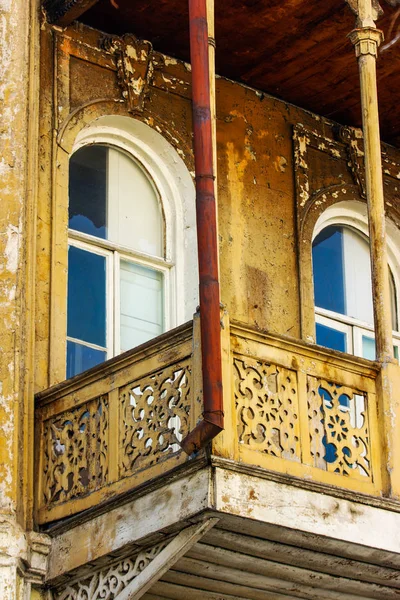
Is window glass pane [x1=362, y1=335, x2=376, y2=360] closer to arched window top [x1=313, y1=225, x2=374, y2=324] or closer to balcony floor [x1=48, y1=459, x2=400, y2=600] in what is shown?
arched window top [x1=313, y1=225, x2=374, y2=324]

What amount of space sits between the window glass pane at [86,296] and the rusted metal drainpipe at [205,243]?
2.12 metres

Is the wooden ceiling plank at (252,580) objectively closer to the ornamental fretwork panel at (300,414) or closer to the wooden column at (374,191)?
the ornamental fretwork panel at (300,414)

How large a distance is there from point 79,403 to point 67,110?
239 centimetres

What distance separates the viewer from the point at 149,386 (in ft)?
31.1

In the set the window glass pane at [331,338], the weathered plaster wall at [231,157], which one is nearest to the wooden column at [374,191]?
the weathered plaster wall at [231,157]

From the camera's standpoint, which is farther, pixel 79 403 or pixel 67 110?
pixel 67 110

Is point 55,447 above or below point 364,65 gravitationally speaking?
below

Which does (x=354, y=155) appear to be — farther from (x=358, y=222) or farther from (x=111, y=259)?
(x=111, y=259)

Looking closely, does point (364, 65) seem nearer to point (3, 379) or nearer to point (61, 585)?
point (3, 379)

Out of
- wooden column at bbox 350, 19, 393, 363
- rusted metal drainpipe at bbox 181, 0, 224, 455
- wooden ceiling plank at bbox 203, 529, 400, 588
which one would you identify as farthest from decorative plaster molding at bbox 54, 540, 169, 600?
wooden column at bbox 350, 19, 393, 363

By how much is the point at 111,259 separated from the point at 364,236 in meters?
2.84

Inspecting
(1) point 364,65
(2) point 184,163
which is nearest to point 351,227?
(2) point 184,163

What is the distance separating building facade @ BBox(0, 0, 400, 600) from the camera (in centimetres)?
909

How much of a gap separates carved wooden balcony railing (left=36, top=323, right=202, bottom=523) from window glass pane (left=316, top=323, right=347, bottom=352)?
3.14 metres
